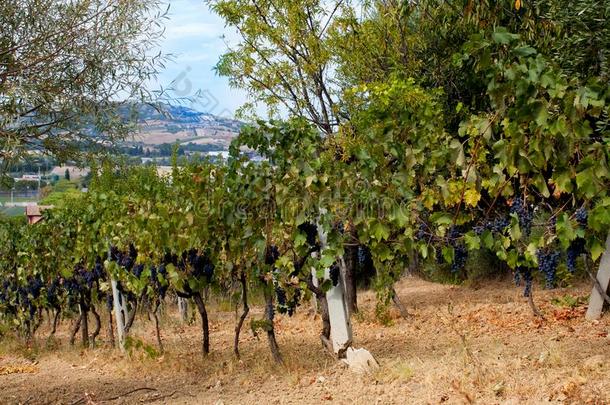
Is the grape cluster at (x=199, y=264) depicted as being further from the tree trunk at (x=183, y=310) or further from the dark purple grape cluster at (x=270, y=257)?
the tree trunk at (x=183, y=310)

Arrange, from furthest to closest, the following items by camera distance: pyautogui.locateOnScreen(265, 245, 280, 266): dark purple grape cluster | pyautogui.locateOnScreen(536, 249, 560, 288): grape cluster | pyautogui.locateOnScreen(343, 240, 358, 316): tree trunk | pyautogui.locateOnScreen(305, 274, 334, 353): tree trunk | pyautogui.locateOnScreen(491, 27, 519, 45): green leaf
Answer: pyautogui.locateOnScreen(343, 240, 358, 316): tree trunk
pyautogui.locateOnScreen(536, 249, 560, 288): grape cluster
pyautogui.locateOnScreen(265, 245, 280, 266): dark purple grape cluster
pyautogui.locateOnScreen(305, 274, 334, 353): tree trunk
pyautogui.locateOnScreen(491, 27, 519, 45): green leaf

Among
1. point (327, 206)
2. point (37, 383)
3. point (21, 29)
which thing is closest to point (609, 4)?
point (327, 206)

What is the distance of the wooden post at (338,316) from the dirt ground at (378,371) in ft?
0.63

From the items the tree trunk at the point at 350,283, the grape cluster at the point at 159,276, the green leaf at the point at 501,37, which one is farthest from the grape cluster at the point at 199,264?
the green leaf at the point at 501,37

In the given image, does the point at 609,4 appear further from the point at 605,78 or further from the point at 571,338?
the point at 571,338

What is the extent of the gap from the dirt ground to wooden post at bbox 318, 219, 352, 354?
0.63 ft

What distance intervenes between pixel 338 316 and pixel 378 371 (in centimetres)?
75

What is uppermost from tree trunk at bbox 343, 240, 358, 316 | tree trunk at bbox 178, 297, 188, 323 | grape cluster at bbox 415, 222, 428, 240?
grape cluster at bbox 415, 222, 428, 240

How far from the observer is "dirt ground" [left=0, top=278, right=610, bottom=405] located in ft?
17.1

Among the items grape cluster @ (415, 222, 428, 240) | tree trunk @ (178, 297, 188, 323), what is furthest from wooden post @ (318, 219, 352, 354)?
tree trunk @ (178, 297, 188, 323)

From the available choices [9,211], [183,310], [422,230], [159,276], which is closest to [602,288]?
[422,230]

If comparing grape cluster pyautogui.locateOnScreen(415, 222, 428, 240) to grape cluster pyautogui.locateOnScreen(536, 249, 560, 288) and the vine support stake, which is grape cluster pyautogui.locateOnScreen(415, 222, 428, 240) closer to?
grape cluster pyautogui.locateOnScreen(536, 249, 560, 288)

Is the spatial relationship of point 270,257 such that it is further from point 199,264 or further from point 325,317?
point 199,264

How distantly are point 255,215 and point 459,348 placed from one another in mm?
2389
